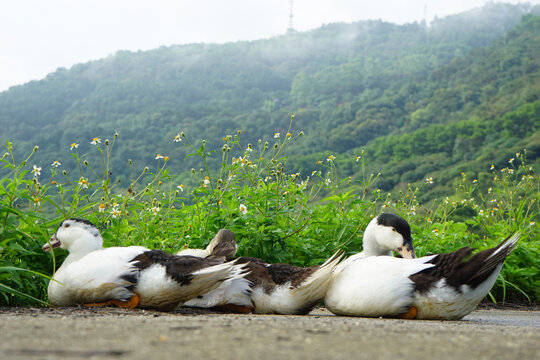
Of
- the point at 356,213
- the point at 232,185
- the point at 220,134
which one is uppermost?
the point at 232,185

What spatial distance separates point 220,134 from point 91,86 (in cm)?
3830

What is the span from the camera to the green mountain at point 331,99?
1720 inches

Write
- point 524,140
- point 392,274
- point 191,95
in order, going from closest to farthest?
point 392,274
point 524,140
point 191,95

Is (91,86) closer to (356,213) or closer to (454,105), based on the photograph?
(454,105)

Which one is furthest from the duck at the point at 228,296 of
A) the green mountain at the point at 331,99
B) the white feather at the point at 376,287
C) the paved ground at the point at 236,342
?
the green mountain at the point at 331,99

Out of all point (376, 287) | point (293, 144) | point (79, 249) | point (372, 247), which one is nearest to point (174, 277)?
point (79, 249)

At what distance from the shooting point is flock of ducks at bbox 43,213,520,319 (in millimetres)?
4324

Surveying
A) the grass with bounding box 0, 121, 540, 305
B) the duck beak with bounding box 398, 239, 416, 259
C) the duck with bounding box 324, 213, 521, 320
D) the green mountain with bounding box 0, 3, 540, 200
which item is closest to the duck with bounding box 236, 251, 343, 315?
the duck with bounding box 324, 213, 521, 320

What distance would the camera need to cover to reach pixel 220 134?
57.8 m

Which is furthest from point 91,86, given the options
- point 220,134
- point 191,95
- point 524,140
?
point 524,140

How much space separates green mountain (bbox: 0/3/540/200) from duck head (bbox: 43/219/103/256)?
1844 centimetres

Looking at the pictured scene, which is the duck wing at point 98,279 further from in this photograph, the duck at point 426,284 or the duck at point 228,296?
the duck at point 426,284

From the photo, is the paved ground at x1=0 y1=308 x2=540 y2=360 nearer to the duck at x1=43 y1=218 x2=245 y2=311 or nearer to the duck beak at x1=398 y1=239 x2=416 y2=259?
the duck at x1=43 y1=218 x2=245 y2=311

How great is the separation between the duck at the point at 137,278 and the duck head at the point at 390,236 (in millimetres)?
1527
